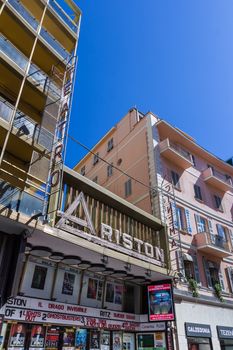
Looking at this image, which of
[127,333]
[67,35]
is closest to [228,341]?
[127,333]

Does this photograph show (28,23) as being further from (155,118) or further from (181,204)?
(181,204)

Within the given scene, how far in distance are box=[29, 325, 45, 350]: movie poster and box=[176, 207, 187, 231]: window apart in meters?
10.5

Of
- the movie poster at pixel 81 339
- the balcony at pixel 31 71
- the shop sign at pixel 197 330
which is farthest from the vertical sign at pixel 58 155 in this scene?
the shop sign at pixel 197 330

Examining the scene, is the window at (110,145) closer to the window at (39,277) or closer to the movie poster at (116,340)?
the window at (39,277)

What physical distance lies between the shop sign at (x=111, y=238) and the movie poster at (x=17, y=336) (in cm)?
375

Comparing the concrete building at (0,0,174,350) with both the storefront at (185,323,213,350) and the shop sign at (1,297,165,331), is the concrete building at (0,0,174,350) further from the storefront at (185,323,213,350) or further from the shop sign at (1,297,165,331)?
the storefront at (185,323,213,350)

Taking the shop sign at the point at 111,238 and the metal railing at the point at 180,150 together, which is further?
the metal railing at the point at 180,150

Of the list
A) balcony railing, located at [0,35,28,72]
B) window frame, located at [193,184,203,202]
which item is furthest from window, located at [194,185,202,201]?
balcony railing, located at [0,35,28,72]

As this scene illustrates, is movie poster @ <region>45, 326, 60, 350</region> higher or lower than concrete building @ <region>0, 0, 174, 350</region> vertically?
lower

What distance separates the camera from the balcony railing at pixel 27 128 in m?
11.2

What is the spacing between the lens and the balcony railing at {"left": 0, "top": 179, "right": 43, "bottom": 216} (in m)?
9.07

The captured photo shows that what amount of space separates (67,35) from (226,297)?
1956cm

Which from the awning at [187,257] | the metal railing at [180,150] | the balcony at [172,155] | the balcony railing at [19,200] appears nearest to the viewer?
the balcony railing at [19,200]

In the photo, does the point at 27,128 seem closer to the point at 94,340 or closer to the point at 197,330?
the point at 94,340
